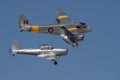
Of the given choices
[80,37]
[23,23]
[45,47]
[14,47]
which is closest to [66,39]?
[80,37]

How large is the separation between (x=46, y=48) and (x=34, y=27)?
389 inches

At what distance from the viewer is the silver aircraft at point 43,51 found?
17966 cm

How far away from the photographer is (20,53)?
18475 cm

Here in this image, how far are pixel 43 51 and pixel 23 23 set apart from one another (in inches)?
472

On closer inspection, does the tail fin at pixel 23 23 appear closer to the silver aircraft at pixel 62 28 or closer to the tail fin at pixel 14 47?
the silver aircraft at pixel 62 28

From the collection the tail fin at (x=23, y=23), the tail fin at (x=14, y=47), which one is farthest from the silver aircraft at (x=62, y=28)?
the tail fin at (x=14, y=47)

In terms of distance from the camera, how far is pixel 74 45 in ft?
587

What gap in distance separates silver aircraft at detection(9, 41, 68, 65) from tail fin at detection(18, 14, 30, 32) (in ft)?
16.3

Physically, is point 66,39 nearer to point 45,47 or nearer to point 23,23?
point 45,47

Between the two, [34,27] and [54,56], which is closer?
[54,56]

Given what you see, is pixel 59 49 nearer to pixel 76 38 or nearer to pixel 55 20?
pixel 76 38

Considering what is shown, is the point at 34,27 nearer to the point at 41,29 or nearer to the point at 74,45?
the point at 41,29

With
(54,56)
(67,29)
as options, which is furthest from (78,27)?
(54,56)

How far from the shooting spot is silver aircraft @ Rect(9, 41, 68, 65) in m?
180
